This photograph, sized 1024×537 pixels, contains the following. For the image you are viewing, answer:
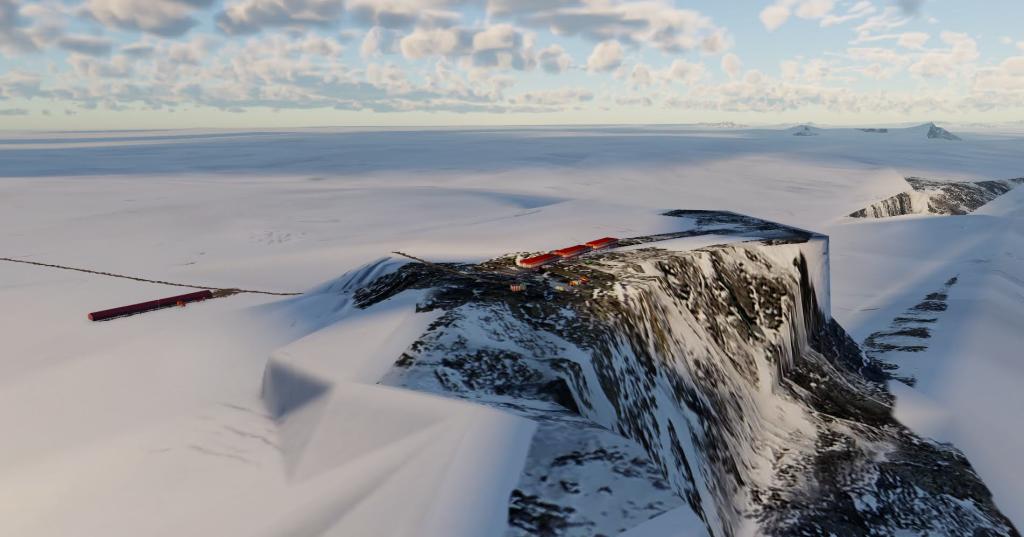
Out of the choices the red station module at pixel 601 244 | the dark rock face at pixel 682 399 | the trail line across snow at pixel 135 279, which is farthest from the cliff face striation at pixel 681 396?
the trail line across snow at pixel 135 279

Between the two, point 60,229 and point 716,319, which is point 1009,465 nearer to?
point 716,319

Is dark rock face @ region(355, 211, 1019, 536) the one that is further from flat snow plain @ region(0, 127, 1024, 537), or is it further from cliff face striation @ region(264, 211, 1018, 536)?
flat snow plain @ region(0, 127, 1024, 537)

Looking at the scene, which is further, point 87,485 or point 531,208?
point 531,208

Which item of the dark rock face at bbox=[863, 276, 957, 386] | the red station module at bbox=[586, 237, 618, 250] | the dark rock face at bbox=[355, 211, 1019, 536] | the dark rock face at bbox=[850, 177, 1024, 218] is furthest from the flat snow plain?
the red station module at bbox=[586, 237, 618, 250]

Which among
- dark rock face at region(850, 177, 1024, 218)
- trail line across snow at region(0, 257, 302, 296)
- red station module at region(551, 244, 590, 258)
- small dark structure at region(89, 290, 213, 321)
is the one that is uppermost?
red station module at region(551, 244, 590, 258)

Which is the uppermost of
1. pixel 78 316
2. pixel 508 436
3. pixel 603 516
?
pixel 508 436

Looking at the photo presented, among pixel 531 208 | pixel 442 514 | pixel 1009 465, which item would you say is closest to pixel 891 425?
pixel 1009 465

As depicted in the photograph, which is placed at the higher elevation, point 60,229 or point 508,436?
point 508,436
